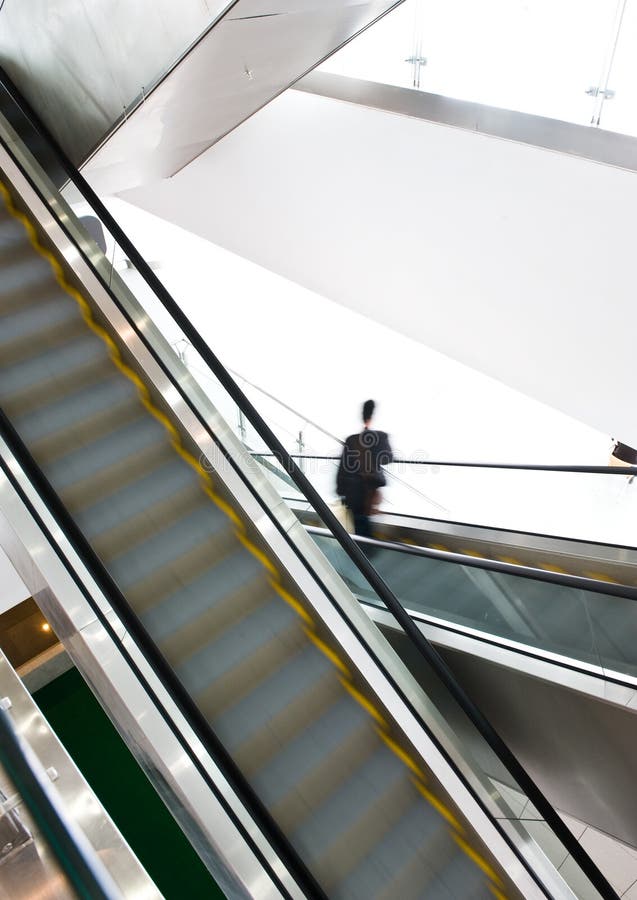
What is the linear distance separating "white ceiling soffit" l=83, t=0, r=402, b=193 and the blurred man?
3153mm

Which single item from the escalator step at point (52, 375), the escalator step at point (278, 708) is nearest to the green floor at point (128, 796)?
the escalator step at point (278, 708)

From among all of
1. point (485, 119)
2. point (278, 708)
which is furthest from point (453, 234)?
point (278, 708)

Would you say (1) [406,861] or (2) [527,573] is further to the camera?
(2) [527,573]

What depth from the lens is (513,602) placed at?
4.36m

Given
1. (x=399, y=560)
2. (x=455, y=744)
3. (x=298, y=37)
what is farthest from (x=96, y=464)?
(x=298, y=37)

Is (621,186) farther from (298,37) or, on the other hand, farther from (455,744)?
(455,744)

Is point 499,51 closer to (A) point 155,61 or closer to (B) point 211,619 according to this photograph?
(A) point 155,61

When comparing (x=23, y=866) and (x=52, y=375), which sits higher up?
(x=52, y=375)

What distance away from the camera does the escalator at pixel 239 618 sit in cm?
329

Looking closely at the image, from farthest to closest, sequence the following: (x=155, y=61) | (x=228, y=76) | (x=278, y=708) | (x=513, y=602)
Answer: (x=228, y=76) → (x=155, y=61) → (x=513, y=602) → (x=278, y=708)

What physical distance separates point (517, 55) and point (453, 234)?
1.63 m

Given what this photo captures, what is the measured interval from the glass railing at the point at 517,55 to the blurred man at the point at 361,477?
3304 millimetres

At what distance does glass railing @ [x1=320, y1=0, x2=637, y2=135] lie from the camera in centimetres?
559

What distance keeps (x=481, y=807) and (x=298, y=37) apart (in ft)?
17.2
